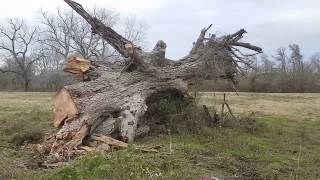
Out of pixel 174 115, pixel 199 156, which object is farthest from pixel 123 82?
pixel 199 156

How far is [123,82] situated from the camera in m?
12.9

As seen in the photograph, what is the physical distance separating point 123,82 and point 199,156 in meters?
3.85

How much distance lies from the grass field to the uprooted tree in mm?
721

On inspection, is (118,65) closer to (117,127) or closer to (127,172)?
(117,127)

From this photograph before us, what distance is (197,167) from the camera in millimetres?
8641

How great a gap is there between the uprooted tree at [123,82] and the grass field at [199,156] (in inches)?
28.4

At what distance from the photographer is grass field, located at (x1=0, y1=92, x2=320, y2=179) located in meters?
7.63

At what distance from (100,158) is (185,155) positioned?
2157mm

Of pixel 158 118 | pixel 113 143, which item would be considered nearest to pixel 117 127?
pixel 113 143

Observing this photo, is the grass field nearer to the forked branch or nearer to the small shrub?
the small shrub

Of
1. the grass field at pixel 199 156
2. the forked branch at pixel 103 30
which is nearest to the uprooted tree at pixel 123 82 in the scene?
the forked branch at pixel 103 30

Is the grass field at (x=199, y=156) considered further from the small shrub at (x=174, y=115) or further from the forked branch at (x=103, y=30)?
the forked branch at (x=103, y=30)

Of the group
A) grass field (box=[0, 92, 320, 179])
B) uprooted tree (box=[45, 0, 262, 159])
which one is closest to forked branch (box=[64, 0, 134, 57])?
uprooted tree (box=[45, 0, 262, 159])

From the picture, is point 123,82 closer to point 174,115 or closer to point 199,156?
point 174,115
